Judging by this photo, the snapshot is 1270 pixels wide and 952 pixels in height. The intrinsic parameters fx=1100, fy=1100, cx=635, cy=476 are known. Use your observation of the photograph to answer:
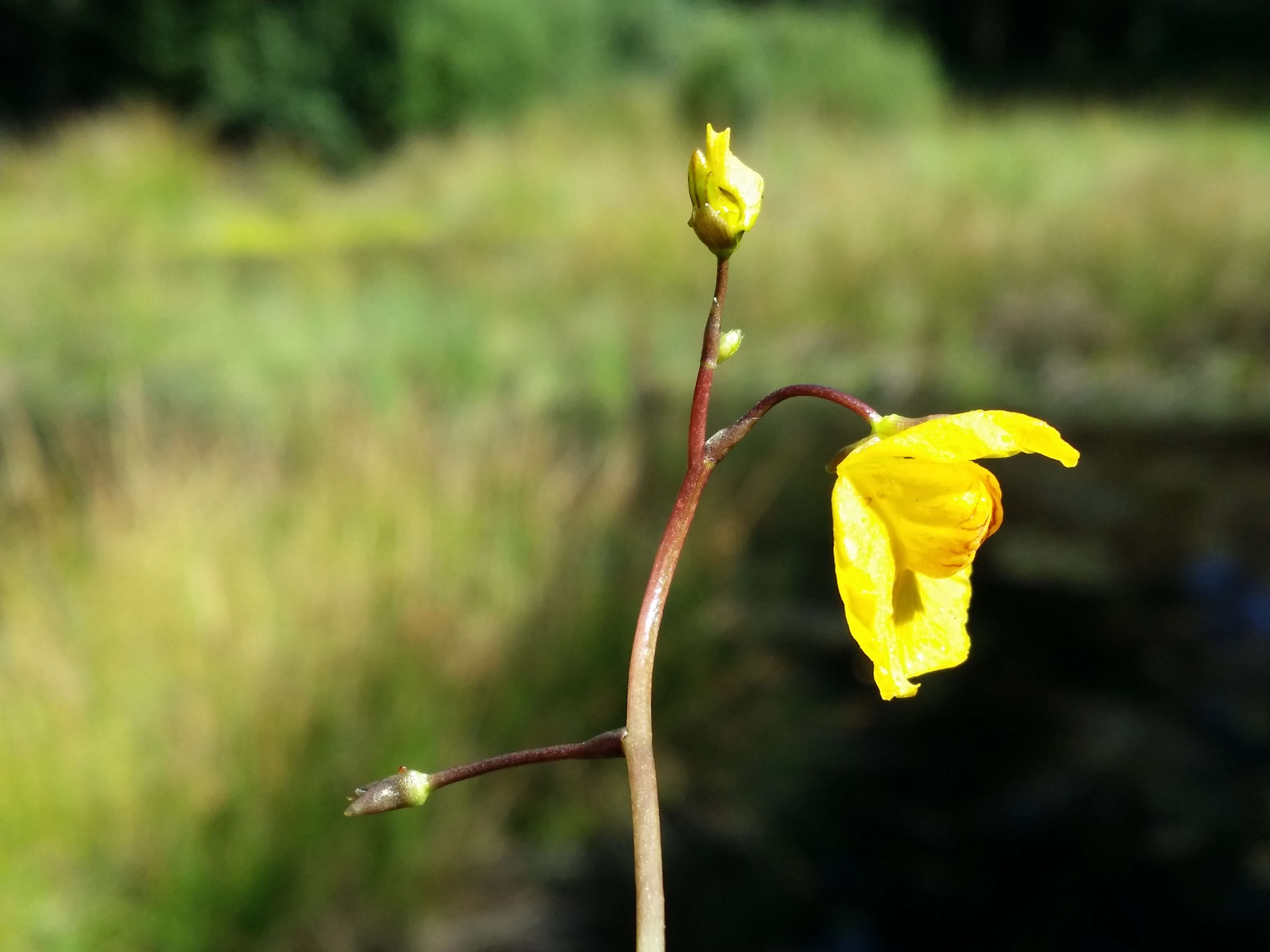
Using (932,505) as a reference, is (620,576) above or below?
below

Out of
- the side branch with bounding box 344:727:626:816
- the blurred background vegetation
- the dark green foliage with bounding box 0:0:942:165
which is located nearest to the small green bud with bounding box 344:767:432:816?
the side branch with bounding box 344:727:626:816

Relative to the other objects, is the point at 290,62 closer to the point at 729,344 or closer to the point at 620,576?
the point at 620,576

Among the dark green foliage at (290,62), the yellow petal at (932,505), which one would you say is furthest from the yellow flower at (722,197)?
the dark green foliage at (290,62)

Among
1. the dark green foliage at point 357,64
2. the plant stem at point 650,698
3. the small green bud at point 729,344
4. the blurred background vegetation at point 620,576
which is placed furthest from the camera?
the dark green foliage at point 357,64

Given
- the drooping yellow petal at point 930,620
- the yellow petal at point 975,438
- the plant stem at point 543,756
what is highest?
the yellow petal at point 975,438

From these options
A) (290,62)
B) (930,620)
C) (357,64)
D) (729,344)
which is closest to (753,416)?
(729,344)

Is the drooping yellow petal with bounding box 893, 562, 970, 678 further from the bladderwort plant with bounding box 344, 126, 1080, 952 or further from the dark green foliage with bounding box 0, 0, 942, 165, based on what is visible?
the dark green foliage with bounding box 0, 0, 942, 165

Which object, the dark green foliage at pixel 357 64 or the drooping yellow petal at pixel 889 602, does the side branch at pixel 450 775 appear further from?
the dark green foliage at pixel 357 64
